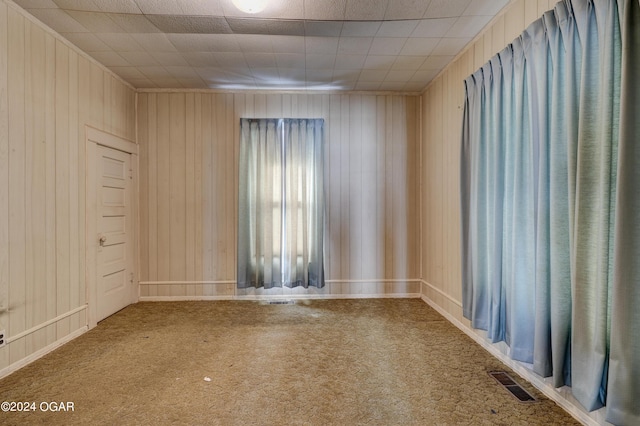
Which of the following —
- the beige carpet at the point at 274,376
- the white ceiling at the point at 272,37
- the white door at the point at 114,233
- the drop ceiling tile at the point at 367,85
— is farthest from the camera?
the drop ceiling tile at the point at 367,85

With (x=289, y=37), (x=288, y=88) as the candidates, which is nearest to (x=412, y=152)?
(x=288, y=88)

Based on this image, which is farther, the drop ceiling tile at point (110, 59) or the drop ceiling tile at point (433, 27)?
the drop ceiling tile at point (110, 59)

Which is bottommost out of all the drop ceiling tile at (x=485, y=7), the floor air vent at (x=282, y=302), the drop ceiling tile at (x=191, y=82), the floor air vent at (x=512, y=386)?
the floor air vent at (x=512, y=386)

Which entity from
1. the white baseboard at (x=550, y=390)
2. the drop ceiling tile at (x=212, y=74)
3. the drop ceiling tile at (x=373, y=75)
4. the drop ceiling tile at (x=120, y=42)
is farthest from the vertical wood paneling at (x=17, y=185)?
the white baseboard at (x=550, y=390)

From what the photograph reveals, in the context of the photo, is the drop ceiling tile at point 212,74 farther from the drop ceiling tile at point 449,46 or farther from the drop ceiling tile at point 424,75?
the drop ceiling tile at point 449,46

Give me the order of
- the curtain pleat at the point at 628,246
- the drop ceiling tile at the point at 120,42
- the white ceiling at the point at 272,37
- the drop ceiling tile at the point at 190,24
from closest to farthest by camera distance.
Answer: the curtain pleat at the point at 628,246 < the white ceiling at the point at 272,37 < the drop ceiling tile at the point at 190,24 < the drop ceiling tile at the point at 120,42

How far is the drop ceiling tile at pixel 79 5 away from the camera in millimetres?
2287

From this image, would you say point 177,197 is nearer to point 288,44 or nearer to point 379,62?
point 288,44

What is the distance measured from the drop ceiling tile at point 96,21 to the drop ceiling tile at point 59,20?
52 mm

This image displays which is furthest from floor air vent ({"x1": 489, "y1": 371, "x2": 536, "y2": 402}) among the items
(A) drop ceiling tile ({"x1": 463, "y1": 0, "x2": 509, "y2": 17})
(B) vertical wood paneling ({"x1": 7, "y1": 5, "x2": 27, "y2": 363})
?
(B) vertical wood paneling ({"x1": 7, "y1": 5, "x2": 27, "y2": 363})

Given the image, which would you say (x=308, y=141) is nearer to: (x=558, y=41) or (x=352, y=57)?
(x=352, y=57)

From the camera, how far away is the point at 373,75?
3602 mm

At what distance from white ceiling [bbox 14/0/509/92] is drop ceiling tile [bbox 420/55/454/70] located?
0.04ft

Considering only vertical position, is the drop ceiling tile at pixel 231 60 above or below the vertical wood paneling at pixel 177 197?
above
